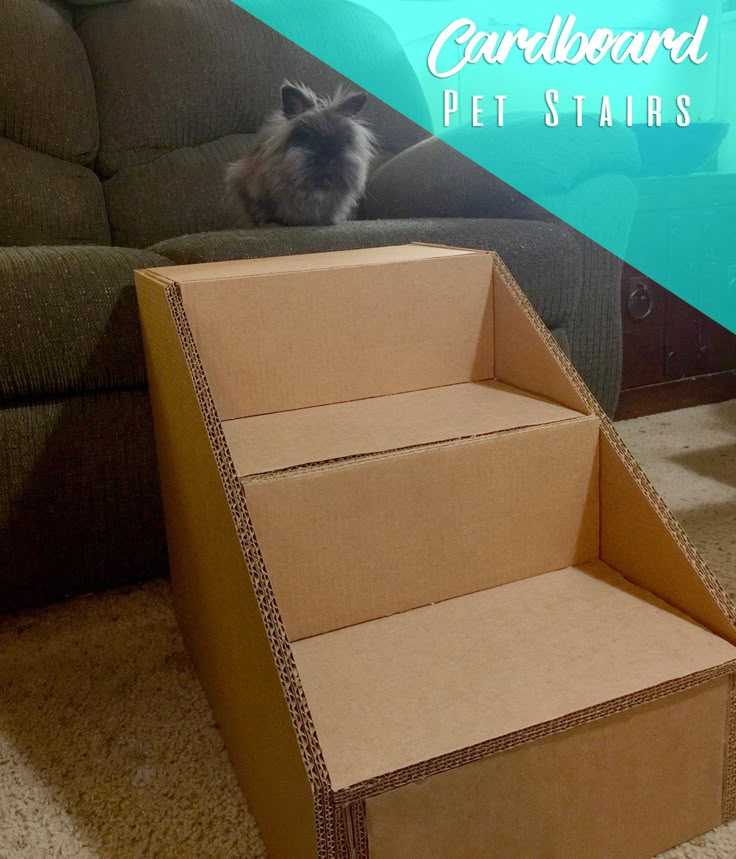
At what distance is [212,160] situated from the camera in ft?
6.07

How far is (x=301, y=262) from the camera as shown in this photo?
100 cm

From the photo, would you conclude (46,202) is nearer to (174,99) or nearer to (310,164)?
(174,99)

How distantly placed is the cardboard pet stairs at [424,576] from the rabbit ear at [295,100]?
0.57 metres

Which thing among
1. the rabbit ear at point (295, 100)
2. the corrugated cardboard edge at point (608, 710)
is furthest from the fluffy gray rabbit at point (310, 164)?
the corrugated cardboard edge at point (608, 710)

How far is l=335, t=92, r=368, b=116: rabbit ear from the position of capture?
4.76 feet

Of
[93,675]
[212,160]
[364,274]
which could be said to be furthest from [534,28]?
[93,675]

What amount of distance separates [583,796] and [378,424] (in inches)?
16.3

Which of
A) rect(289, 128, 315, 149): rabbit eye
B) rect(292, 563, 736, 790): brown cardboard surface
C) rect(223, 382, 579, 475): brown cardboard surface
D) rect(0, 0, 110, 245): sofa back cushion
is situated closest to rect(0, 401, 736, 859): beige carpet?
rect(292, 563, 736, 790): brown cardboard surface

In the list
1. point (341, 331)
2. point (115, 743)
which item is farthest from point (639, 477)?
point (115, 743)

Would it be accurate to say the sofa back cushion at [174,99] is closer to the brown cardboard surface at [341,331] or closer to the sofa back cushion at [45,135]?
the sofa back cushion at [45,135]

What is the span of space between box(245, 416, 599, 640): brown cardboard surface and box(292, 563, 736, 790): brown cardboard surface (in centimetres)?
3

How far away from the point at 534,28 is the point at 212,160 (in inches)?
37.0

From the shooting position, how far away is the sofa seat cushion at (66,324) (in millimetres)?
994

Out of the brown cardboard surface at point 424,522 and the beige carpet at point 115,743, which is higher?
the brown cardboard surface at point 424,522
